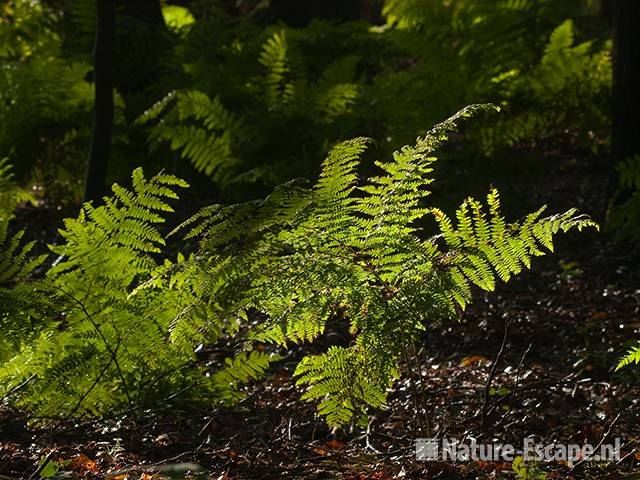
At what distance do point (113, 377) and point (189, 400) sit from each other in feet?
0.97

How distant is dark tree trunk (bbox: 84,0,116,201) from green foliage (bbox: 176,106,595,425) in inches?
99.1

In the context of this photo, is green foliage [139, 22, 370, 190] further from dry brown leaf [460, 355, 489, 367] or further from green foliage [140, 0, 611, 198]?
dry brown leaf [460, 355, 489, 367]

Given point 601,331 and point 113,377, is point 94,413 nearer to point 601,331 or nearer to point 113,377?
point 113,377

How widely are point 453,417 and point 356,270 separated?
93 centimetres

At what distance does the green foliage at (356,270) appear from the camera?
110 inches

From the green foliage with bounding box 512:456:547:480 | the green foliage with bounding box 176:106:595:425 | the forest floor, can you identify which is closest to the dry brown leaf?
the forest floor

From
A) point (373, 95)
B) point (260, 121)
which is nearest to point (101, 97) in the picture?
point (260, 121)

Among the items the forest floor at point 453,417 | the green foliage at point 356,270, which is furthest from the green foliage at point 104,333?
the green foliage at point 356,270

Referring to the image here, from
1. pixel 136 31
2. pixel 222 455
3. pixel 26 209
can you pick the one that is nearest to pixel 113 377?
pixel 222 455

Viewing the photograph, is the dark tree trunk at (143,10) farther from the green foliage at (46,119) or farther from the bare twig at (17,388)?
the bare twig at (17,388)

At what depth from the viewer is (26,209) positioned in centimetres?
689

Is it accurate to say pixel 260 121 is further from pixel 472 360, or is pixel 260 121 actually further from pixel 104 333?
pixel 104 333

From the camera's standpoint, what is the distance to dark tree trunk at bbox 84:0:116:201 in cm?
504

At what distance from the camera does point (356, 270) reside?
2.88 metres
